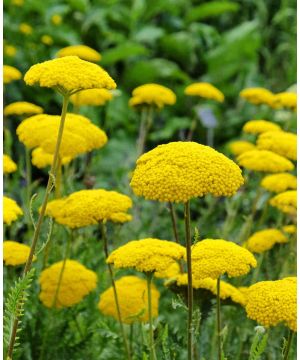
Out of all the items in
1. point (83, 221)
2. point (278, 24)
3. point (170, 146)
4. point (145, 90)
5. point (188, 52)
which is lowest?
point (83, 221)

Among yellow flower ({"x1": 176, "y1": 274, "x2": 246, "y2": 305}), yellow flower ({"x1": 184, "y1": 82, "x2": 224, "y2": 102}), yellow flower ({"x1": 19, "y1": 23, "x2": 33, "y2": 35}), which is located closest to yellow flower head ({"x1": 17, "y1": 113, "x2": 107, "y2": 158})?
yellow flower ({"x1": 176, "y1": 274, "x2": 246, "y2": 305})

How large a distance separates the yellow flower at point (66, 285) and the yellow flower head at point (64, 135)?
309 millimetres

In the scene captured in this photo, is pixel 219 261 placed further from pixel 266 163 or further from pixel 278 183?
pixel 278 183

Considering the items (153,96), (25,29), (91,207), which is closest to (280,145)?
(153,96)

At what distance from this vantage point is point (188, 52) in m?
6.00

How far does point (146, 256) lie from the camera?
1.65m

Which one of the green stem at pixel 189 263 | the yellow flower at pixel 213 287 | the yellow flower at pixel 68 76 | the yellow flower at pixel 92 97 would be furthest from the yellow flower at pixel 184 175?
the yellow flower at pixel 92 97

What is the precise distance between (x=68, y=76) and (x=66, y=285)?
73 centimetres

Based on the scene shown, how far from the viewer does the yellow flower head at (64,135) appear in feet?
6.91

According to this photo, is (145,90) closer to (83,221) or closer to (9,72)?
(9,72)

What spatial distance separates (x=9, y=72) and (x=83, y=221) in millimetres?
977

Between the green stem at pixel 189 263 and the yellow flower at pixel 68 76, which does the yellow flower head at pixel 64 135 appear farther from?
the green stem at pixel 189 263

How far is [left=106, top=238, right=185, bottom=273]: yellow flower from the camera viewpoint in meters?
1.64

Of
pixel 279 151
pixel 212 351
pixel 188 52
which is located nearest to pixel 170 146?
pixel 212 351
